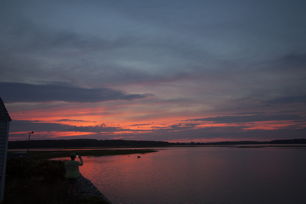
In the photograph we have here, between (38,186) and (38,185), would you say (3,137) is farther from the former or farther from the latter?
(38,185)

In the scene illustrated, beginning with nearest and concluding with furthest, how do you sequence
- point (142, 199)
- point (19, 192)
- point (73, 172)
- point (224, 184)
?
1. point (73, 172)
2. point (19, 192)
3. point (142, 199)
4. point (224, 184)

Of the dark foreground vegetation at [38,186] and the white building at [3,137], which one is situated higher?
the white building at [3,137]

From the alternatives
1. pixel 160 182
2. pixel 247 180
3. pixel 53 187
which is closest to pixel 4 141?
pixel 53 187

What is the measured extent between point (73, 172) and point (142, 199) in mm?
7060

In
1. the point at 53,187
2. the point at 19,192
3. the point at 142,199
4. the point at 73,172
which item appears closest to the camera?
the point at 73,172

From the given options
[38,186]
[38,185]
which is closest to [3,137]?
[38,186]

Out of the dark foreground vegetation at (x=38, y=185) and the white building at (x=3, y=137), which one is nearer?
the white building at (x=3, y=137)

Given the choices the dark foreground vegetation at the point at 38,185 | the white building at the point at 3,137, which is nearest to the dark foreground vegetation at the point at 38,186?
the dark foreground vegetation at the point at 38,185

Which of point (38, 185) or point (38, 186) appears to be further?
point (38, 185)

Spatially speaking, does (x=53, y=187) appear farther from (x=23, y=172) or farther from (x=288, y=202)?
(x=288, y=202)

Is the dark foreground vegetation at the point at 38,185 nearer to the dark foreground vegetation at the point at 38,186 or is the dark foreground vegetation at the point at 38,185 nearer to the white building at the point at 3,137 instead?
the dark foreground vegetation at the point at 38,186

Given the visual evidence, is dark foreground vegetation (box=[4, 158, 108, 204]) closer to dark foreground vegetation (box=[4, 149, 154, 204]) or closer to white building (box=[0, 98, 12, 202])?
dark foreground vegetation (box=[4, 149, 154, 204])

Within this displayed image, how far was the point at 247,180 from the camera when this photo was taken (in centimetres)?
2841

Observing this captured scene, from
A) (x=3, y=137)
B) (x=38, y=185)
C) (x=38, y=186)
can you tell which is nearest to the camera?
(x=3, y=137)
